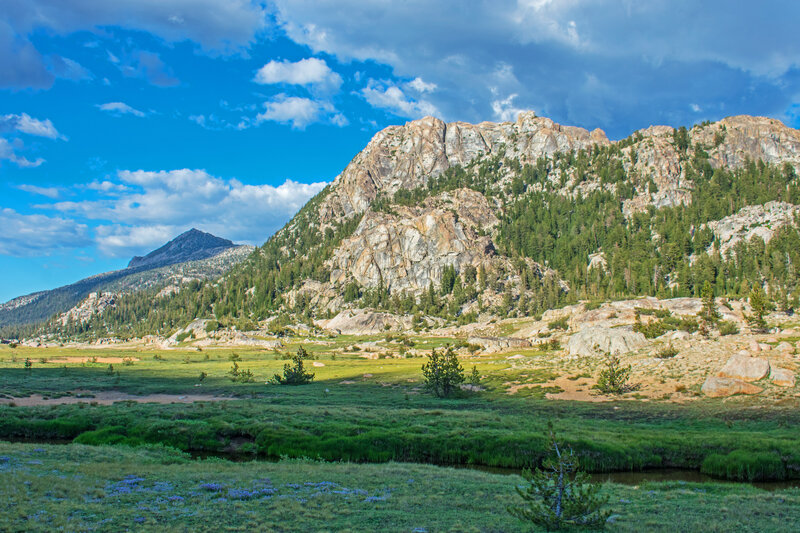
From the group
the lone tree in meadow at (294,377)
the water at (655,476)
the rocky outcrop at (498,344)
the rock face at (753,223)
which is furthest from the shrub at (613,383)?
the rock face at (753,223)

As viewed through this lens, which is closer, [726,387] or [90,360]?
[726,387]

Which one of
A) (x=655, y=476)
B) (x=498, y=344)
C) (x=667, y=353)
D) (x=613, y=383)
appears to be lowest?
(x=655, y=476)

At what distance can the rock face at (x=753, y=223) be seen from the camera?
6895 inches

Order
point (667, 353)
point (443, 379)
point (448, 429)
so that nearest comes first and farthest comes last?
point (448, 429), point (443, 379), point (667, 353)

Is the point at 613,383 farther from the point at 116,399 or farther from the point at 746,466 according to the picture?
the point at 116,399

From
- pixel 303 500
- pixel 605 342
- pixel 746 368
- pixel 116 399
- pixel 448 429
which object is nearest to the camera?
pixel 303 500

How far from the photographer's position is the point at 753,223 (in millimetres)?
183125

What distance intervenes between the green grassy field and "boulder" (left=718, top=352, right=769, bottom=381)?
28.2 meters

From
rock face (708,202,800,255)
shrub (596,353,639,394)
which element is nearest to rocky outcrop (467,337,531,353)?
shrub (596,353,639,394)

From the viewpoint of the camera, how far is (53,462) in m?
22.6

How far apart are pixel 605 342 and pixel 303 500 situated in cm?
6808

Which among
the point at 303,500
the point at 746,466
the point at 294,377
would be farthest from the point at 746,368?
the point at 294,377

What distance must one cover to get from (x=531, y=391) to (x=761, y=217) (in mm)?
191653

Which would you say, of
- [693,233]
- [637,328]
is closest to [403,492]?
[637,328]
